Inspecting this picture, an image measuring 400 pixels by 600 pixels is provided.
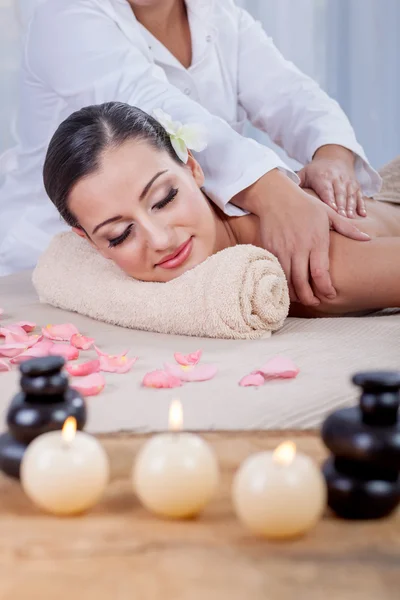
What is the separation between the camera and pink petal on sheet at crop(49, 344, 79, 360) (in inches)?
58.1

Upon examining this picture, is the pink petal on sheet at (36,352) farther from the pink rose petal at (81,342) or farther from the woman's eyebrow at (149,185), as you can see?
the woman's eyebrow at (149,185)

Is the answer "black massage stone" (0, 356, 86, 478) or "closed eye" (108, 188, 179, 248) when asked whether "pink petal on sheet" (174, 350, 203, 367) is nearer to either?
"closed eye" (108, 188, 179, 248)

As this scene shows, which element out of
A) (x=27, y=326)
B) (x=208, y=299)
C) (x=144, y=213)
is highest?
(x=144, y=213)

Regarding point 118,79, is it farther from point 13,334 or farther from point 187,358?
point 187,358

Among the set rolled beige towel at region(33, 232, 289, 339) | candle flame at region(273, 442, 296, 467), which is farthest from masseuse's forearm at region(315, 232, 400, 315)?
candle flame at region(273, 442, 296, 467)

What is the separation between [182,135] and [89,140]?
192 millimetres

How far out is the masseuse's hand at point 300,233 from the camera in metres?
1.69

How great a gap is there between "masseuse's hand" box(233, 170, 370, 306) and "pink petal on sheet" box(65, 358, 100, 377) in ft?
1.66

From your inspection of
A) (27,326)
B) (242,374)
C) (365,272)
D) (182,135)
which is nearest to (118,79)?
(182,135)

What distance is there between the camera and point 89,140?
5.70 feet

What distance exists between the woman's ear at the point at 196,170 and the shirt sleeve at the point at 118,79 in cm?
4

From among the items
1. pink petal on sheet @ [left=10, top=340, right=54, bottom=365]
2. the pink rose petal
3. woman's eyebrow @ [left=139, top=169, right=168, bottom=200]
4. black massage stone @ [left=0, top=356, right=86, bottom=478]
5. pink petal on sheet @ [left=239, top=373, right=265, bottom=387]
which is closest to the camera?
black massage stone @ [left=0, top=356, right=86, bottom=478]

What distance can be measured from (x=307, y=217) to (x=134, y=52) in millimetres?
666

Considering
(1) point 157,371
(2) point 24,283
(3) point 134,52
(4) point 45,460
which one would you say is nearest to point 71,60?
(3) point 134,52
